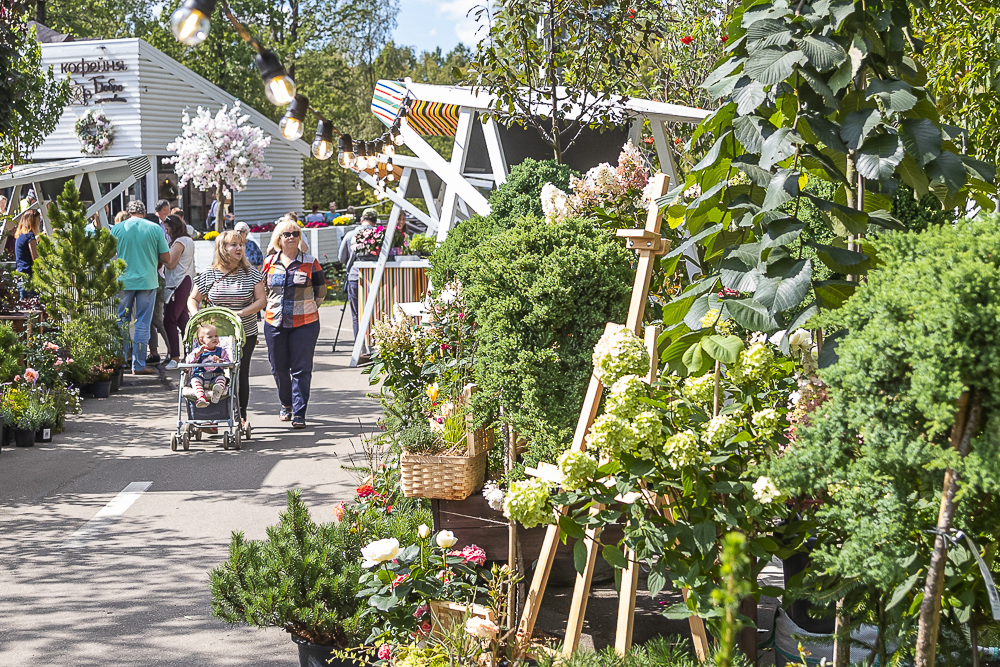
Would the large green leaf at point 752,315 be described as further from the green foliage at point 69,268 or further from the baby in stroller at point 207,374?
the green foliage at point 69,268

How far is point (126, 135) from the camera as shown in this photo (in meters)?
22.5

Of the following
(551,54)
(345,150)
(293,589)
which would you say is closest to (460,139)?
(345,150)

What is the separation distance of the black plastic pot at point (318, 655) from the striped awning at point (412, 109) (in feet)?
23.4

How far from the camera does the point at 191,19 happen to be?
11.5ft

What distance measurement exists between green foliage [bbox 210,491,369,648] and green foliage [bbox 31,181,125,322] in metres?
6.70

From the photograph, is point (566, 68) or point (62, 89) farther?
point (62, 89)

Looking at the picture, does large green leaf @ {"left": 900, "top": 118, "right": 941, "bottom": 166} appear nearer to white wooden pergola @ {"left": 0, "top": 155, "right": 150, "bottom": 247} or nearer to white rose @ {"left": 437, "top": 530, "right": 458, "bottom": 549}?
white rose @ {"left": 437, "top": 530, "right": 458, "bottom": 549}

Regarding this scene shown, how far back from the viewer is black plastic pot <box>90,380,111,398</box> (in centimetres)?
941

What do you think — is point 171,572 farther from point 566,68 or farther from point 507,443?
point 566,68

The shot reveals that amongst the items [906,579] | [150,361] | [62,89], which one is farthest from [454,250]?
[62,89]

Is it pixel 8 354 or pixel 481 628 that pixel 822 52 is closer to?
pixel 481 628

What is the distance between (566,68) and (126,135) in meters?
19.3

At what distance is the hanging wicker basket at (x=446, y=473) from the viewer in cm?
379

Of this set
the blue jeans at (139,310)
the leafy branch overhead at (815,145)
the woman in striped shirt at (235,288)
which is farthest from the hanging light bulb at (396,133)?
the leafy branch overhead at (815,145)
